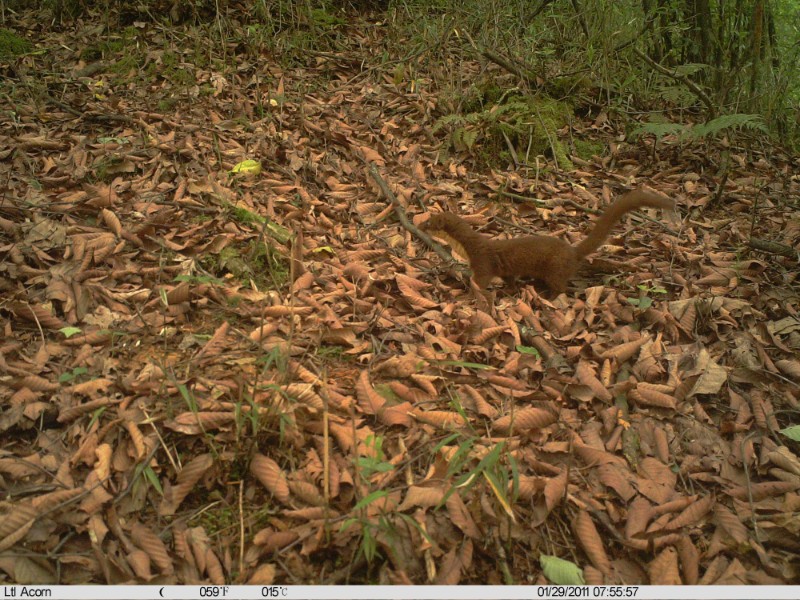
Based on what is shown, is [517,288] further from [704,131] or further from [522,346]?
[704,131]

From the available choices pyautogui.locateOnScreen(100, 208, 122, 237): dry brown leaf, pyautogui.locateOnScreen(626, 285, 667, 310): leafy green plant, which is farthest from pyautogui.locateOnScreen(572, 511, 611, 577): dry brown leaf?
pyautogui.locateOnScreen(100, 208, 122, 237): dry brown leaf

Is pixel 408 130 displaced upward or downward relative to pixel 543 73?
downward

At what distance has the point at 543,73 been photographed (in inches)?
243

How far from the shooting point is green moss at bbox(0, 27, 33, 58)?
230 inches

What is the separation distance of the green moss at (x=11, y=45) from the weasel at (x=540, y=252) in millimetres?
5075

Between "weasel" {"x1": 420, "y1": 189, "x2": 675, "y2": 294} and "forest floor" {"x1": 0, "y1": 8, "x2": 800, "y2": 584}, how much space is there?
172 mm

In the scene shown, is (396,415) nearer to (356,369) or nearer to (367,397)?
(367,397)

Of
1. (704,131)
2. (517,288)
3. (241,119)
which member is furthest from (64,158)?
(704,131)

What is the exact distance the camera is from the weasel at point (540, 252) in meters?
3.88

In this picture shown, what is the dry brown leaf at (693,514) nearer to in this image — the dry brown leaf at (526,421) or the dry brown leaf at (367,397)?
the dry brown leaf at (526,421)

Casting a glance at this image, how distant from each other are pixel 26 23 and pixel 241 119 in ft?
Answer: 10.5

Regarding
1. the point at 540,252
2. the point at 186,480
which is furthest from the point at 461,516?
the point at 540,252

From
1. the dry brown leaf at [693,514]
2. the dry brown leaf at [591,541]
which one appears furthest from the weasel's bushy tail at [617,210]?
the dry brown leaf at [591,541]

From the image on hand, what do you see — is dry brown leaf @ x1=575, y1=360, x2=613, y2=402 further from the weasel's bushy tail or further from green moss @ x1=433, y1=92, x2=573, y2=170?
green moss @ x1=433, y1=92, x2=573, y2=170
